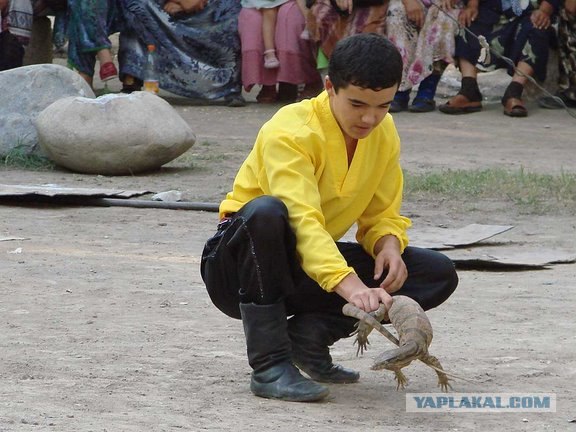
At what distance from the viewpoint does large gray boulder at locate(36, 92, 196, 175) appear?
767 centimetres

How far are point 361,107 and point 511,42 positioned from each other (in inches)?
298

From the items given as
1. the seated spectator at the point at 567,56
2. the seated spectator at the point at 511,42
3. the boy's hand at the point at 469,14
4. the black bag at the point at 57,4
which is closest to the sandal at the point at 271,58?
the seated spectator at the point at 511,42

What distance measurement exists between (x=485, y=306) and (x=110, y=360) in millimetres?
1574

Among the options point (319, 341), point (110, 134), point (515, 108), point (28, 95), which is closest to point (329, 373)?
point (319, 341)

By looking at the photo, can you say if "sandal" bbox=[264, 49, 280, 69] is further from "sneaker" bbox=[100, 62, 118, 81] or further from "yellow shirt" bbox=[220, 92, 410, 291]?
"yellow shirt" bbox=[220, 92, 410, 291]

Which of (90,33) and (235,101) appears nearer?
(90,33)

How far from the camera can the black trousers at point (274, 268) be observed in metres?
3.22

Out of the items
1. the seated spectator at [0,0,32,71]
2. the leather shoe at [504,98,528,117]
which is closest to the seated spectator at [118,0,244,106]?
the seated spectator at [0,0,32,71]

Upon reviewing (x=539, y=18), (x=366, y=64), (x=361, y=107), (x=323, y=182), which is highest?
(x=366, y=64)

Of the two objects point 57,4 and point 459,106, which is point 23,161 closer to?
point 57,4

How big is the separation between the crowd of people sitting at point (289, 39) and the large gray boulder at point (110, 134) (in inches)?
119

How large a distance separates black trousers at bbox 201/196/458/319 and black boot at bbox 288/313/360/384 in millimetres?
30

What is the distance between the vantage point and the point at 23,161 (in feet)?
26.5

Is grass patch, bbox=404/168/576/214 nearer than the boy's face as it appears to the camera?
No
